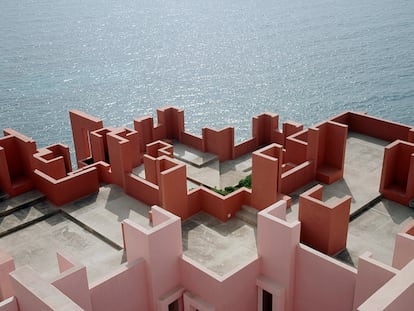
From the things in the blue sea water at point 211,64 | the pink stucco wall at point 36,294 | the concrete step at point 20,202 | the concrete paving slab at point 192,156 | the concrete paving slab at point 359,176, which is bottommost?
the blue sea water at point 211,64

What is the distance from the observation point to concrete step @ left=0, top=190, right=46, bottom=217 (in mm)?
24828

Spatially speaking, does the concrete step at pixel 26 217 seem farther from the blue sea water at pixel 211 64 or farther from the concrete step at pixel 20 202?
the blue sea water at pixel 211 64

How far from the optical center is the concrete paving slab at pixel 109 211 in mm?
23250

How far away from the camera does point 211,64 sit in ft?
267

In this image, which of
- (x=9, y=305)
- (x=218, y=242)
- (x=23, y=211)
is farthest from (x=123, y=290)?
(x=23, y=211)

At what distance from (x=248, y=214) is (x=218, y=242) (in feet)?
7.79

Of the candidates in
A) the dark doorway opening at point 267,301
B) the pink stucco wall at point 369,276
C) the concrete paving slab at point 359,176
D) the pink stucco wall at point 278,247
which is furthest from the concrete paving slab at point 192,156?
the pink stucco wall at point 369,276

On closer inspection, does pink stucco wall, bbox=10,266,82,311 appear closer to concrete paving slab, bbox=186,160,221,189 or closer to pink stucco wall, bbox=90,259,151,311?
pink stucco wall, bbox=90,259,151,311

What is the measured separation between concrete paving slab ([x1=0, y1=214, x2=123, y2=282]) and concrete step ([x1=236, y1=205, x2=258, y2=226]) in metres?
5.41

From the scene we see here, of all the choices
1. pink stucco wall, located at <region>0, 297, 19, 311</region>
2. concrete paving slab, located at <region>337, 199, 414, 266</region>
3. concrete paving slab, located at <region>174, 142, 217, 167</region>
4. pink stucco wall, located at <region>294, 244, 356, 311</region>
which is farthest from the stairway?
concrete paving slab, located at <region>337, 199, 414, 266</region>

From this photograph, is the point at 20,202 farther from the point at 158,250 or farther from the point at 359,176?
the point at 359,176

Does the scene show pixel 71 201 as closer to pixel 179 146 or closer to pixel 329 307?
pixel 179 146

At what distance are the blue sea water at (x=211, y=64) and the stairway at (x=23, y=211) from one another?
1168 inches

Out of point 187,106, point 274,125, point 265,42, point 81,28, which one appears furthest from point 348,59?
point 81,28
